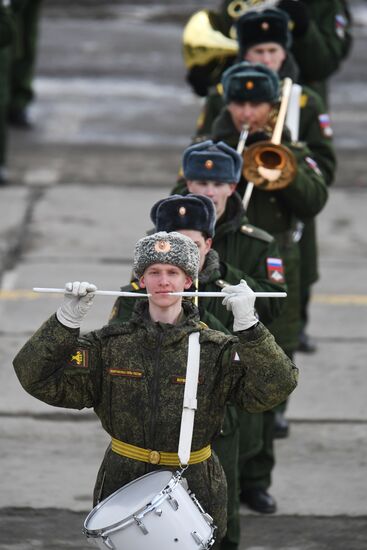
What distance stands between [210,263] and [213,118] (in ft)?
8.51

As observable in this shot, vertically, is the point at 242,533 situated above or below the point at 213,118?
below

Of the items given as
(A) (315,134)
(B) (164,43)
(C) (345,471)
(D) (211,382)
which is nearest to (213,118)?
(A) (315,134)

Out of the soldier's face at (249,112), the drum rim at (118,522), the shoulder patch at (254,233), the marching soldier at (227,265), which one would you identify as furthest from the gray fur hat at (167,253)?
the soldier's face at (249,112)

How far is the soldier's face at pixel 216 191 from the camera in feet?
23.1

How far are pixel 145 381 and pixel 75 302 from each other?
405mm

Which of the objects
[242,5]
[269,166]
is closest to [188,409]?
[269,166]

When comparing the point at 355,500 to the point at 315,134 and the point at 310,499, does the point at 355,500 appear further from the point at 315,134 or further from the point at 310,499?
the point at 315,134

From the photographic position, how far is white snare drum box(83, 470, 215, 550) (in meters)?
Result: 5.29

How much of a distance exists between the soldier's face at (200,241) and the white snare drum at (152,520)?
1212mm

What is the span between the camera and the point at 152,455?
5617mm

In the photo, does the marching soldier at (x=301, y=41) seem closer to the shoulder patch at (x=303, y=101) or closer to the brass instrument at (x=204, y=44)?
the brass instrument at (x=204, y=44)

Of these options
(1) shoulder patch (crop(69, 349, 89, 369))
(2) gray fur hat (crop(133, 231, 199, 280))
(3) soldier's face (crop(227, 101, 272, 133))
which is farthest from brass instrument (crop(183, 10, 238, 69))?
(1) shoulder patch (crop(69, 349, 89, 369))

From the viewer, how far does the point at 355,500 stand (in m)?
7.80

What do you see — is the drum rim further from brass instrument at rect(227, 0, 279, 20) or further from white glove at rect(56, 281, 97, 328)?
brass instrument at rect(227, 0, 279, 20)
